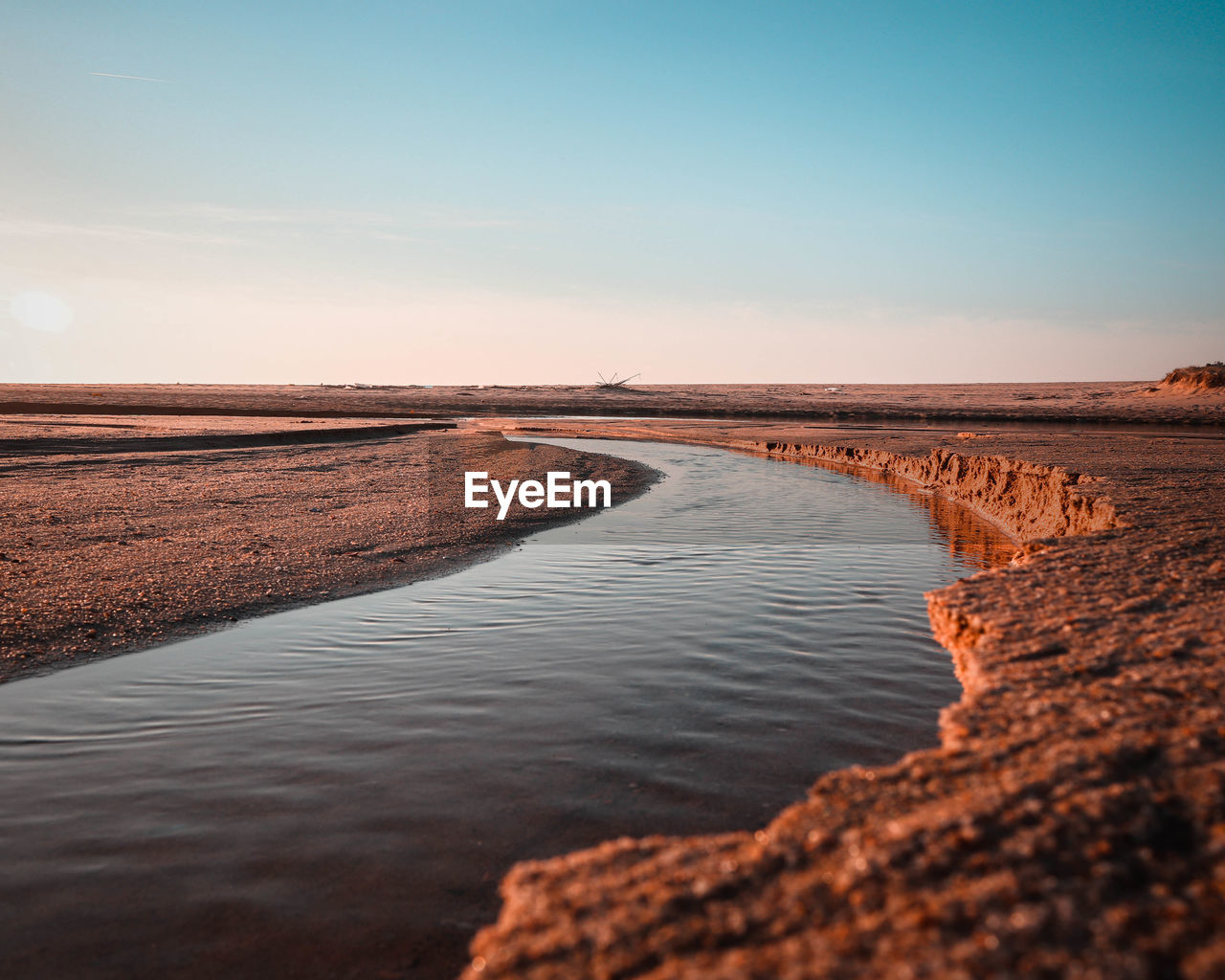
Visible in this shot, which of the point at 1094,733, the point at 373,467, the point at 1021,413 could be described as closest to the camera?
the point at 1094,733

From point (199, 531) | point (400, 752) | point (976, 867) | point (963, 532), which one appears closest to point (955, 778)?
point (976, 867)

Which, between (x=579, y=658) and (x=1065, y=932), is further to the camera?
(x=579, y=658)

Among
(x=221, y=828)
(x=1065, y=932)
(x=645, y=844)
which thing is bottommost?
(x=221, y=828)

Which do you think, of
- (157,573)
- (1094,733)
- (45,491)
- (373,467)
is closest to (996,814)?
(1094,733)

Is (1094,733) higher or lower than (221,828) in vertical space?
higher

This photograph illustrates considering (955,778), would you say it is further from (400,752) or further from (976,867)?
(400,752)

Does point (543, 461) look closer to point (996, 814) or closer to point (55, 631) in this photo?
point (55, 631)

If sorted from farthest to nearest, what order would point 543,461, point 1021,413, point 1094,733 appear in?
point 1021,413 < point 543,461 < point 1094,733

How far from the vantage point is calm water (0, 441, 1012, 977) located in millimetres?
4176

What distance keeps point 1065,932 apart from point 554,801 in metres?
3.41

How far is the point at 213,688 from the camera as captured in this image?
740cm

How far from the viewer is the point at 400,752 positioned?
6031 mm

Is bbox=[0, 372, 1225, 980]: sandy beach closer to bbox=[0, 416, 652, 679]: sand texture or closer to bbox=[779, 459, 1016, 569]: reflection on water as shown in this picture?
bbox=[0, 416, 652, 679]: sand texture

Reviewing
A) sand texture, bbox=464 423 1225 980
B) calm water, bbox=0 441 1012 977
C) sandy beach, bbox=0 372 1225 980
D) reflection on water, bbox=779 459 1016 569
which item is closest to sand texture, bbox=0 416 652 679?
sandy beach, bbox=0 372 1225 980
